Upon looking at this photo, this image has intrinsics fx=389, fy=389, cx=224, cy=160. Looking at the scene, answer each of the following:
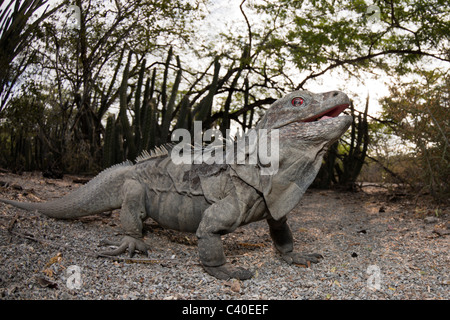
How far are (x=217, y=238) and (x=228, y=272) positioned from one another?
285 millimetres

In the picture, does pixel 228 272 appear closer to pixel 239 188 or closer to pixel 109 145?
pixel 239 188

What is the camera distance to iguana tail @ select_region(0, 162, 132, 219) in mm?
4238

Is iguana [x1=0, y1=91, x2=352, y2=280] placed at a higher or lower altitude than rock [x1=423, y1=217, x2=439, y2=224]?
higher

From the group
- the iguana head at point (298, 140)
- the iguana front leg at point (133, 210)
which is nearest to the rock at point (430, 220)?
the iguana head at point (298, 140)

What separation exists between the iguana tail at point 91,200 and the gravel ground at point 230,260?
12 cm

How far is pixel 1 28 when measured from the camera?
4688mm

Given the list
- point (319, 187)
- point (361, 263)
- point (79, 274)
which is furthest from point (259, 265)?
point (319, 187)

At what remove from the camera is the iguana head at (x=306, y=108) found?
3031mm

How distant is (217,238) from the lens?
3.20m

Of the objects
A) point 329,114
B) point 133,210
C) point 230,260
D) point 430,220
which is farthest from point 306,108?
point 430,220

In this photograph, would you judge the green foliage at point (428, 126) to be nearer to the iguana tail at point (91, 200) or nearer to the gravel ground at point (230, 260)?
the gravel ground at point (230, 260)

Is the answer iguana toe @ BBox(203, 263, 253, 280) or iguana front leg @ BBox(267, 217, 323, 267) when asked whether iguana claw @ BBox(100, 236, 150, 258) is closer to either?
iguana toe @ BBox(203, 263, 253, 280)

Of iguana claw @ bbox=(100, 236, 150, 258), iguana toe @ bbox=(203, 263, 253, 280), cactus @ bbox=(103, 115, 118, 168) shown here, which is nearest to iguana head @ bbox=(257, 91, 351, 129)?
iguana toe @ bbox=(203, 263, 253, 280)

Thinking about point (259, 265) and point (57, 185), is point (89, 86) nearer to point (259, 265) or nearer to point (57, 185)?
point (57, 185)
